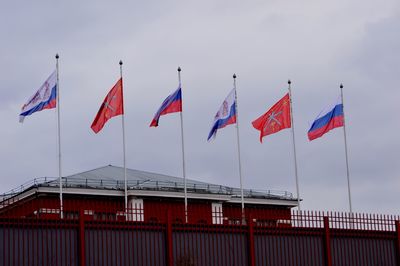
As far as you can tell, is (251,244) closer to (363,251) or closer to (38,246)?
(363,251)

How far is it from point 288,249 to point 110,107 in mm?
10783

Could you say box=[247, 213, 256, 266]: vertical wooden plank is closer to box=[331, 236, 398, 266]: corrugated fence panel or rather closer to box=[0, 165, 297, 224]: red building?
box=[331, 236, 398, 266]: corrugated fence panel

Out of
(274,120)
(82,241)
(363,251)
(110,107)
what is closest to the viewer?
(82,241)

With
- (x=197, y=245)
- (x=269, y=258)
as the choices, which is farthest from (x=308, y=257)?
(x=197, y=245)

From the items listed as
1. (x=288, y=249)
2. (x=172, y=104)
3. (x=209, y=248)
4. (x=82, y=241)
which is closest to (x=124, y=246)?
(x=82, y=241)

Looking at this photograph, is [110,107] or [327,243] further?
[110,107]

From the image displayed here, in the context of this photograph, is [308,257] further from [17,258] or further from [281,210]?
[281,210]

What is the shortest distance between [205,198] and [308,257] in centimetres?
1980

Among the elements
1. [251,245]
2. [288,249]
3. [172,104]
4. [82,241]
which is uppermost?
[172,104]

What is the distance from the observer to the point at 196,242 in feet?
108

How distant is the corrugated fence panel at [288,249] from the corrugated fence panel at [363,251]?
72 centimetres

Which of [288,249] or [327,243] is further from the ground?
[327,243]

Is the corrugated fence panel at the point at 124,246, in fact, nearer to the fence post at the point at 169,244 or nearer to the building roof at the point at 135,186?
the fence post at the point at 169,244

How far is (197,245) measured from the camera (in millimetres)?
33000
